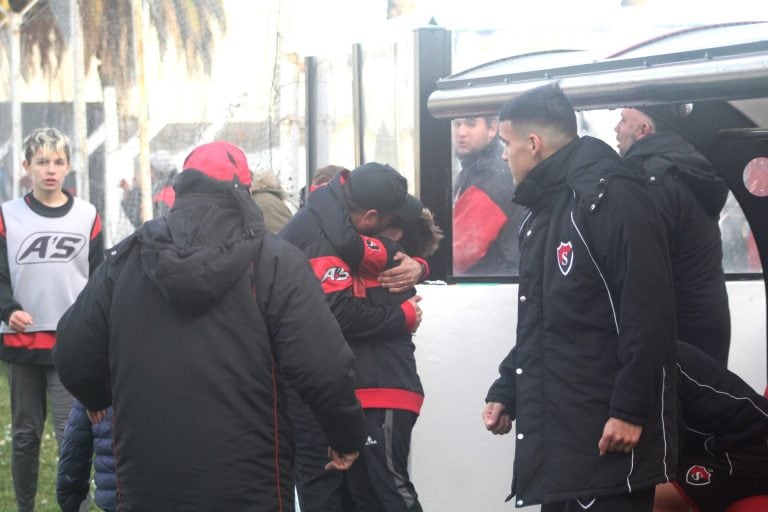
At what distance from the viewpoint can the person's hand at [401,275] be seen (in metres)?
5.04

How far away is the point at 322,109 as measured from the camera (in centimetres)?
756

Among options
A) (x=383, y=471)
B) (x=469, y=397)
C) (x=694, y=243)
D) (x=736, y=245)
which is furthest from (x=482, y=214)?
(x=694, y=243)

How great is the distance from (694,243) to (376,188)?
1.29 metres

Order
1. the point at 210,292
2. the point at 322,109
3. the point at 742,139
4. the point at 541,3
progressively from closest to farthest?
1. the point at 210,292
2. the point at 742,139
3. the point at 541,3
4. the point at 322,109

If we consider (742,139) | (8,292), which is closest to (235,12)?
(8,292)

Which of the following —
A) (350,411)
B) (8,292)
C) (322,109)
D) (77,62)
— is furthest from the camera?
(77,62)

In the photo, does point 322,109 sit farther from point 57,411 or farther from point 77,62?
point 77,62

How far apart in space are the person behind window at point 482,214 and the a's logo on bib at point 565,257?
7.24 ft

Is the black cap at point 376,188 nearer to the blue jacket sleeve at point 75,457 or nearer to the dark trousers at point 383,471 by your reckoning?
the dark trousers at point 383,471

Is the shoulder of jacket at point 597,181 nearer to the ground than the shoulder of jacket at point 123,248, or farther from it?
farther from it

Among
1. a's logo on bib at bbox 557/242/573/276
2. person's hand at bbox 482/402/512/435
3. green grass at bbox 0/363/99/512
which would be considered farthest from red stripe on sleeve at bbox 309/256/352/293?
green grass at bbox 0/363/99/512

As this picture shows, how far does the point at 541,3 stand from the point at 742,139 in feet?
9.77

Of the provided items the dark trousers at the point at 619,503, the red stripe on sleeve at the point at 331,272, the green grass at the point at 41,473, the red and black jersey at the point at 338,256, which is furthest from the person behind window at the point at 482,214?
the green grass at the point at 41,473

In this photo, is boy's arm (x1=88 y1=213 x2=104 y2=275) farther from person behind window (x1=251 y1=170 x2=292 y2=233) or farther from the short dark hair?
the short dark hair
